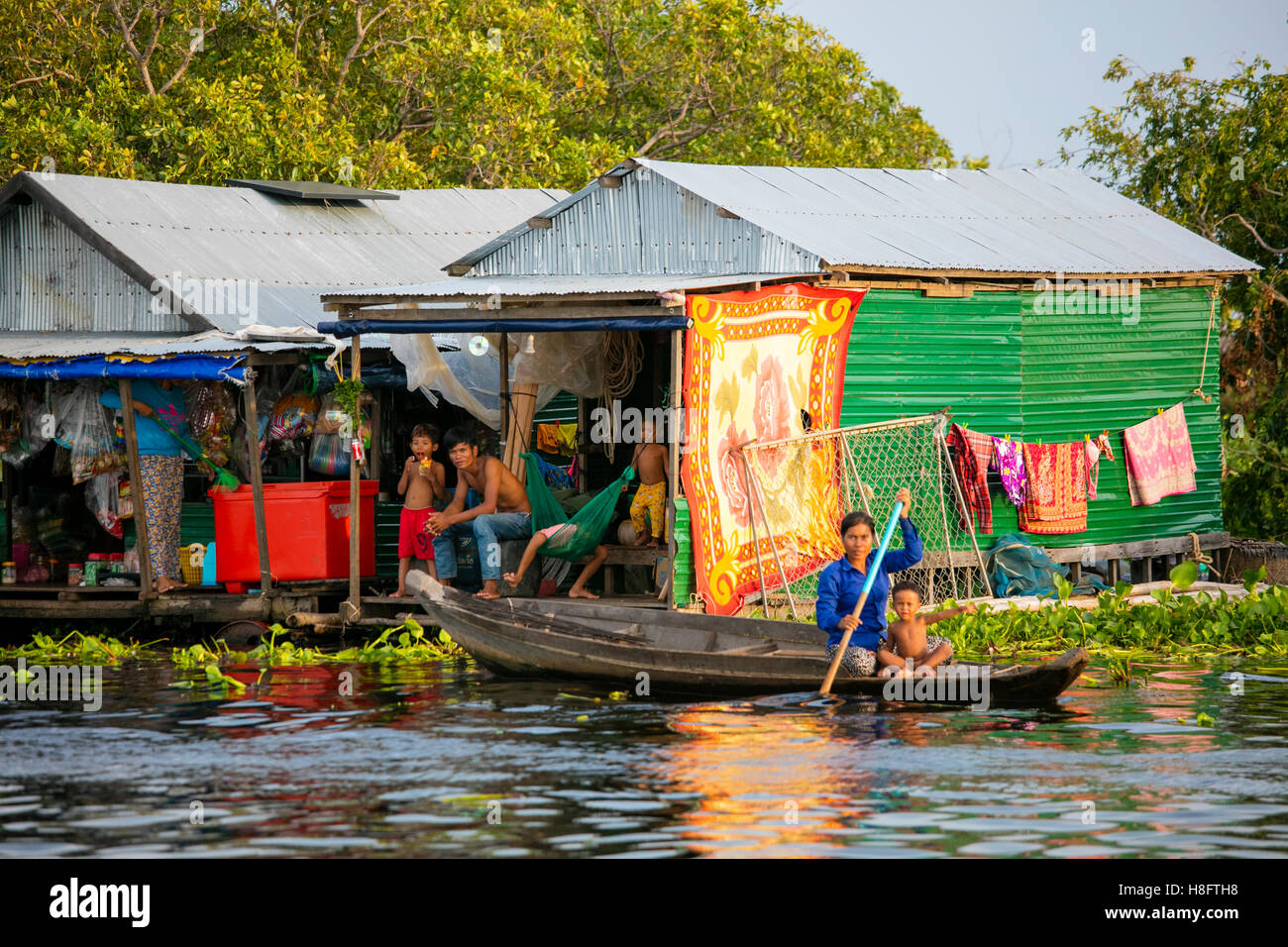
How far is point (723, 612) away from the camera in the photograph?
14234 mm

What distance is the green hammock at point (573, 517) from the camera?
47.2ft

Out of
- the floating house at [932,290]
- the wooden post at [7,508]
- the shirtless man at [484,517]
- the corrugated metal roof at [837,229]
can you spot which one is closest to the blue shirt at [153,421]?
the wooden post at [7,508]

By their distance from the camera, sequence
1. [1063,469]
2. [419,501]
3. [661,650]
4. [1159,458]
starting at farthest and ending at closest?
[1159,458] < [1063,469] < [419,501] < [661,650]

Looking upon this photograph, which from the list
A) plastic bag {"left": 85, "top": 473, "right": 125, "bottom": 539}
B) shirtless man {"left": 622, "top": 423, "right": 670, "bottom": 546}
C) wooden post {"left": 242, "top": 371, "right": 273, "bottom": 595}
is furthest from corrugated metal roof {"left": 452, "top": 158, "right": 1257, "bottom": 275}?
plastic bag {"left": 85, "top": 473, "right": 125, "bottom": 539}

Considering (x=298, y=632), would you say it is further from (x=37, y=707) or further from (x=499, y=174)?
(x=499, y=174)

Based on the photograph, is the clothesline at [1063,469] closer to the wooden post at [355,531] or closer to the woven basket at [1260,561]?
the woven basket at [1260,561]

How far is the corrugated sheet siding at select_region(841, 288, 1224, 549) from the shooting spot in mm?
16219

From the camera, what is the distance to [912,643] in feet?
39.4

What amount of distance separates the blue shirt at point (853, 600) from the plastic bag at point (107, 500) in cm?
729

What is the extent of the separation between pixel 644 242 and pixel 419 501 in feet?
10.4

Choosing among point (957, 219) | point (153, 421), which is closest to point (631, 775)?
point (153, 421)

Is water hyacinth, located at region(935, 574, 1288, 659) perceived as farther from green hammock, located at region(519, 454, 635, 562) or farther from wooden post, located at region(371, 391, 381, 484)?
wooden post, located at region(371, 391, 381, 484)

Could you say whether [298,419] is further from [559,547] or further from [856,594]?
[856,594]

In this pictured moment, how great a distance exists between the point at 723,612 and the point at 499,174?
15230mm
